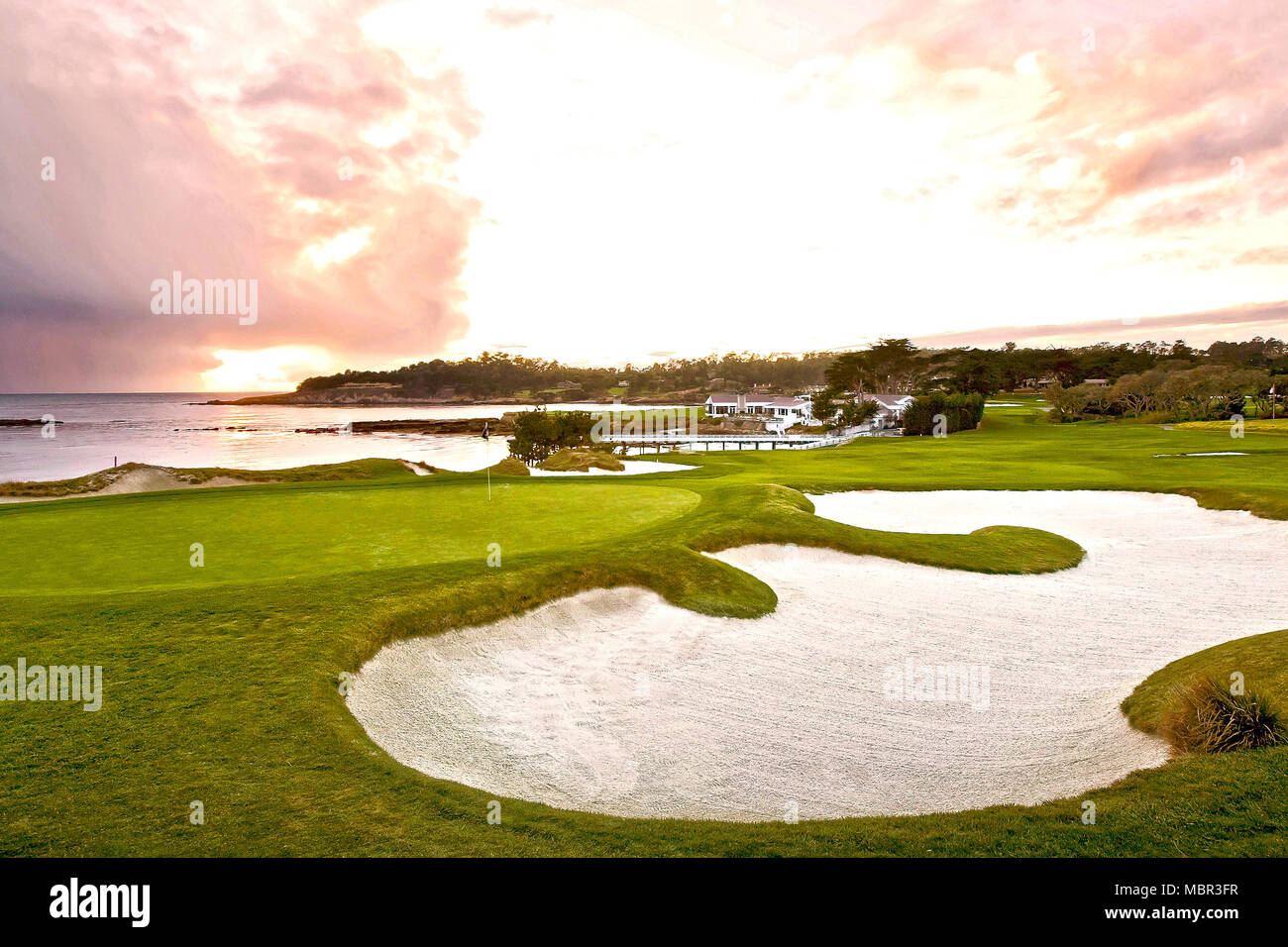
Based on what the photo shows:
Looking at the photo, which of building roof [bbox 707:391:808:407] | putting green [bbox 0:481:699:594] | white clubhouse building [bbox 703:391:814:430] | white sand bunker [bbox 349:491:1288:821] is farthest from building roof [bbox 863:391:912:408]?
white sand bunker [bbox 349:491:1288:821]

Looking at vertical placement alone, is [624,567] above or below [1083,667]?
above

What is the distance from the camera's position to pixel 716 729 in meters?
7.09

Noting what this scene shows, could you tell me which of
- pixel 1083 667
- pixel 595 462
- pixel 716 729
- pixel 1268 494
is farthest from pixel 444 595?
pixel 595 462

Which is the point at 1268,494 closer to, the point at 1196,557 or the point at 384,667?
the point at 1196,557

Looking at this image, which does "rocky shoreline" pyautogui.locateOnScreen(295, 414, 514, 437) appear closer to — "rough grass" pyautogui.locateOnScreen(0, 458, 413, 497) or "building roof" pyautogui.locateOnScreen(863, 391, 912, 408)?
"building roof" pyautogui.locateOnScreen(863, 391, 912, 408)

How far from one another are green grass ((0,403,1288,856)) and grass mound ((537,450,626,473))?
17881 mm

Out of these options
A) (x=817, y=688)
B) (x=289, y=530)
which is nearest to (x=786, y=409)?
(x=289, y=530)

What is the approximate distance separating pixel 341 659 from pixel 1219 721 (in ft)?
29.3

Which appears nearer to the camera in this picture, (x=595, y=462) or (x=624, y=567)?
(x=624, y=567)

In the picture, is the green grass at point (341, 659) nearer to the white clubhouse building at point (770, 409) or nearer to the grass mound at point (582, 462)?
the grass mound at point (582, 462)

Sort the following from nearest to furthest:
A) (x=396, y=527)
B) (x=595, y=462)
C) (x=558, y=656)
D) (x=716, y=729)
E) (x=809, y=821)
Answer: (x=809, y=821), (x=716, y=729), (x=558, y=656), (x=396, y=527), (x=595, y=462)

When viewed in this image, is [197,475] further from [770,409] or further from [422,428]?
[422,428]
